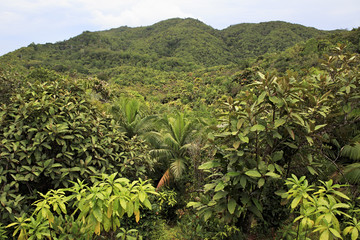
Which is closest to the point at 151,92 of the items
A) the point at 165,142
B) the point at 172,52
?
the point at 165,142

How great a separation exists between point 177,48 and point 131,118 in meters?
83.1

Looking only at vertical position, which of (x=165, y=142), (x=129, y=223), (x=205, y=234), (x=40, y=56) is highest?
(x=40, y=56)

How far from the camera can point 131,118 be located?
7.48 metres

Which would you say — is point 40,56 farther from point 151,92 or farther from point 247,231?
point 247,231

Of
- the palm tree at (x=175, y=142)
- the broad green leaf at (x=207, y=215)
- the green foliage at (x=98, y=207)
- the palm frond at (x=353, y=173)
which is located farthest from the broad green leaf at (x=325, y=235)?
the palm tree at (x=175, y=142)

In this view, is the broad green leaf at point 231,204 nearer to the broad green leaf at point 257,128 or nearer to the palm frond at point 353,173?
the broad green leaf at point 257,128

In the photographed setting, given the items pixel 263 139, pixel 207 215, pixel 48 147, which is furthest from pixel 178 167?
pixel 263 139

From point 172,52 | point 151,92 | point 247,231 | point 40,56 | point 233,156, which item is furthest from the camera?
point 172,52

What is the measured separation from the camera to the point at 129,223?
A: 4094 mm

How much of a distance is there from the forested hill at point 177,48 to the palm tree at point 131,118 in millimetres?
59075

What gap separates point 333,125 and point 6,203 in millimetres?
4900

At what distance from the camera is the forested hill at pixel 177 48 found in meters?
69.8

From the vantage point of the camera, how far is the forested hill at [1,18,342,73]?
6975 cm

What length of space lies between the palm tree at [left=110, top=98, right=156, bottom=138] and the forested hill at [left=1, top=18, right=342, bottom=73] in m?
59.1
